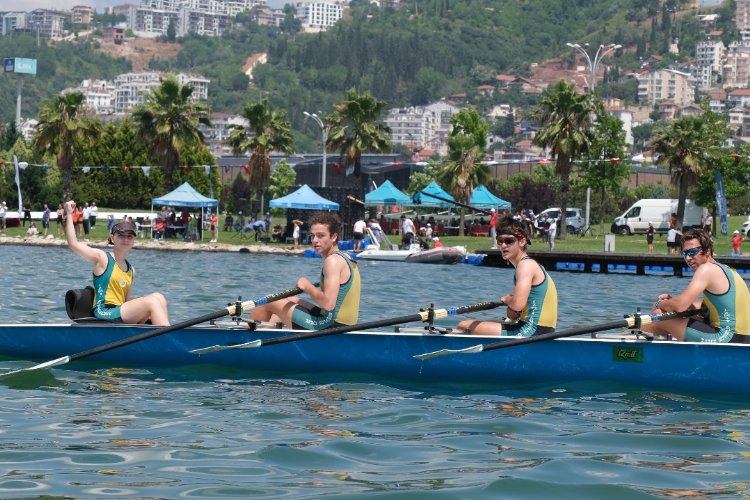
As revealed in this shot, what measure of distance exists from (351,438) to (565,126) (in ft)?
168

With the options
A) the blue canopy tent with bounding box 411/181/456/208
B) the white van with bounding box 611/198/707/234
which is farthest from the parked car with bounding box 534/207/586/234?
the blue canopy tent with bounding box 411/181/456/208

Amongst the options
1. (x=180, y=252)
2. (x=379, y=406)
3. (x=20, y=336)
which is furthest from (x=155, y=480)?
(x=180, y=252)

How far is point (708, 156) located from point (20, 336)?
4945 centimetres

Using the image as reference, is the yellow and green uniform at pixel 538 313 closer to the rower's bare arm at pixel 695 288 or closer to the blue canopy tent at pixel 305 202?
the rower's bare arm at pixel 695 288

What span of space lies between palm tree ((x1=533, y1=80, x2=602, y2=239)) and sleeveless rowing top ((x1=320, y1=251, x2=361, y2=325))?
46.8 metres

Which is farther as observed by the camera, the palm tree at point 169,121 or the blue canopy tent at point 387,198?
the palm tree at point 169,121

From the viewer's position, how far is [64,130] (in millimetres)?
65500

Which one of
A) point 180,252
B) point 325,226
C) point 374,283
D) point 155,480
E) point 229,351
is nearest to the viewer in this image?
point 155,480

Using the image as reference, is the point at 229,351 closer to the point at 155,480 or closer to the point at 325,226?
the point at 325,226

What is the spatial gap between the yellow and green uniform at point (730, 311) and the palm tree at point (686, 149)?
154ft

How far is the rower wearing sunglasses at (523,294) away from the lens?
14211 mm

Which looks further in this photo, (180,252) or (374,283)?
(180,252)

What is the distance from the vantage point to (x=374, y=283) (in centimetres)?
3578

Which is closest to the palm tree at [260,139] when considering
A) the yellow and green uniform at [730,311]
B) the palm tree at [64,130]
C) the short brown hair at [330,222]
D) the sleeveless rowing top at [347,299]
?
the palm tree at [64,130]
